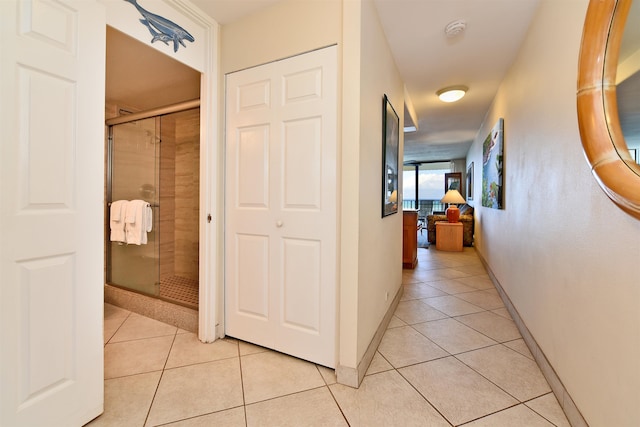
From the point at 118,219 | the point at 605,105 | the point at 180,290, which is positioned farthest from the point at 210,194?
the point at 605,105

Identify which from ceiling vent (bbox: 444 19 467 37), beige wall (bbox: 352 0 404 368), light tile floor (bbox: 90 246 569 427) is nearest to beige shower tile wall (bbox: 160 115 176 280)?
light tile floor (bbox: 90 246 569 427)

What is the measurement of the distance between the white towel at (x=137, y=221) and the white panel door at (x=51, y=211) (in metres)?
1.47

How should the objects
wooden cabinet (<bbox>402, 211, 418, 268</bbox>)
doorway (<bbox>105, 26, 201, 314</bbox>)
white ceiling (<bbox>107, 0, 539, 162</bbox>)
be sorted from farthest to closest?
wooden cabinet (<bbox>402, 211, 418, 268</bbox>)
doorway (<bbox>105, 26, 201, 314</bbox>)
white ceiling (<bbox>107, 0, 539, 162</bbox>)

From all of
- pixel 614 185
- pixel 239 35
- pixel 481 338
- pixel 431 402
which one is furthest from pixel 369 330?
pixel 239 35

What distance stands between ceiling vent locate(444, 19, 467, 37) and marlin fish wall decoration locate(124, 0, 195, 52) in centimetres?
193

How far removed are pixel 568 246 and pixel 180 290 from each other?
3.11 metres

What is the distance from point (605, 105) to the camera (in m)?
1.09

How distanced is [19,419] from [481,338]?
107 inches

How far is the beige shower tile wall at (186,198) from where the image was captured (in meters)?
3.12

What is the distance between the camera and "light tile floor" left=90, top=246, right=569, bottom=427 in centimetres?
136

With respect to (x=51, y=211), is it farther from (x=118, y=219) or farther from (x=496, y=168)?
(x=496, y=168)

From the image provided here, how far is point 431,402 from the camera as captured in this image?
1.47 metres

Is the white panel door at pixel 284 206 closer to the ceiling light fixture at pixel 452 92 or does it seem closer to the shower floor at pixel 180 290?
the shower floor at pixel 180 290

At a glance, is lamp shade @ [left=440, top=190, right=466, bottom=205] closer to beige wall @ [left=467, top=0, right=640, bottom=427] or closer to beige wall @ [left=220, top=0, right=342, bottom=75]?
beige wall @ [left=467, top=0, right=640, bottom=427]
